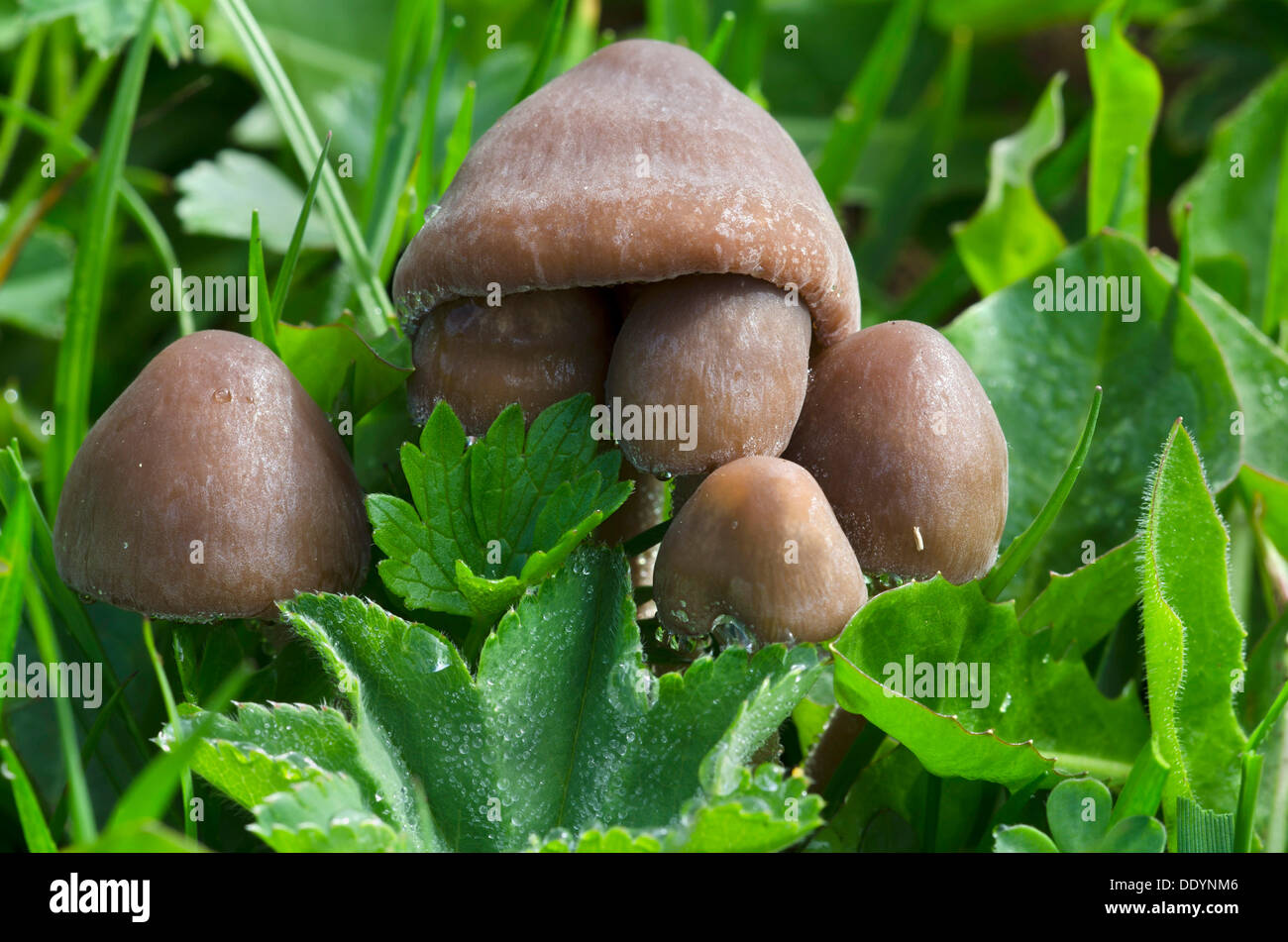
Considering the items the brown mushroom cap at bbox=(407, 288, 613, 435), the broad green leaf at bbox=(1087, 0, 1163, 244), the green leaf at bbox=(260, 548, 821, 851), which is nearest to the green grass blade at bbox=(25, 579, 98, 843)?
the green leaf at bbox=(260, 548, 821, 851)

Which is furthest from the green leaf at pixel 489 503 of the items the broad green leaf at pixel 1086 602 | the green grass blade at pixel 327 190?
the broad green leaf at pixel 1086 602

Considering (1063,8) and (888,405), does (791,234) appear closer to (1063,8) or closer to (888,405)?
(888,405)

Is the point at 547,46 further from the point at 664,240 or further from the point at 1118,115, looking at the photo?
the point at 1118,115

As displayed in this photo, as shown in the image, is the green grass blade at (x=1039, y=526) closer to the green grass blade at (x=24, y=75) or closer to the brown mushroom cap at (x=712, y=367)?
the brown mushroom cap at (x=712, y=367)

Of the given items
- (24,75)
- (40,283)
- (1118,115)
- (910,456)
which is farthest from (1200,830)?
(24,75)

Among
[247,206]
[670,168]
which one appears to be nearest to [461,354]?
[670,168]
